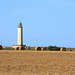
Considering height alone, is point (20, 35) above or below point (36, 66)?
above

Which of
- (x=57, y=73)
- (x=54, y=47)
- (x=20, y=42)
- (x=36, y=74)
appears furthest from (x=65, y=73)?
(x=20, y=42)

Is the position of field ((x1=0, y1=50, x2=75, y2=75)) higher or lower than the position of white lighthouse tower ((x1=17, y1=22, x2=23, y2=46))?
lower

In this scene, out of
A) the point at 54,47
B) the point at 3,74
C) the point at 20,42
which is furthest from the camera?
the point at 20,42

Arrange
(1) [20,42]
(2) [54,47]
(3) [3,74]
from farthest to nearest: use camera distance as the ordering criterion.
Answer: (1) [20,42] → (2) [54,47] → (3) [3,74]

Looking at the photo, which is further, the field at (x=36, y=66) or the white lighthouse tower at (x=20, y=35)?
the white lighthouse tower at (x=20, y=35)

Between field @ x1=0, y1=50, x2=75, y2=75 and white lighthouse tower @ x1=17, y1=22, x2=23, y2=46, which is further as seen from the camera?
white lighthouse tower @ x1=17, y1=22, x2=23, y2=46

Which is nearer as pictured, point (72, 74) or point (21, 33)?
point (72, 74)

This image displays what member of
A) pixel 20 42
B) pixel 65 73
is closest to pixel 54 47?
pixel 20 42

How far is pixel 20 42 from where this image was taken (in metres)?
75.6

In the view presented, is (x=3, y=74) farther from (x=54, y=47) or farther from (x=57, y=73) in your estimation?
(x=54, y=47)

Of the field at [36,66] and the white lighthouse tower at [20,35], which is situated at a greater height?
the white lighthouse tower at [20,35]

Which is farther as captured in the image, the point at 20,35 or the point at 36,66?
the point at 20,35

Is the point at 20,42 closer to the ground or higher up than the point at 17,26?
closer to the ground

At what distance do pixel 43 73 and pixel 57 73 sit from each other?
71cm
